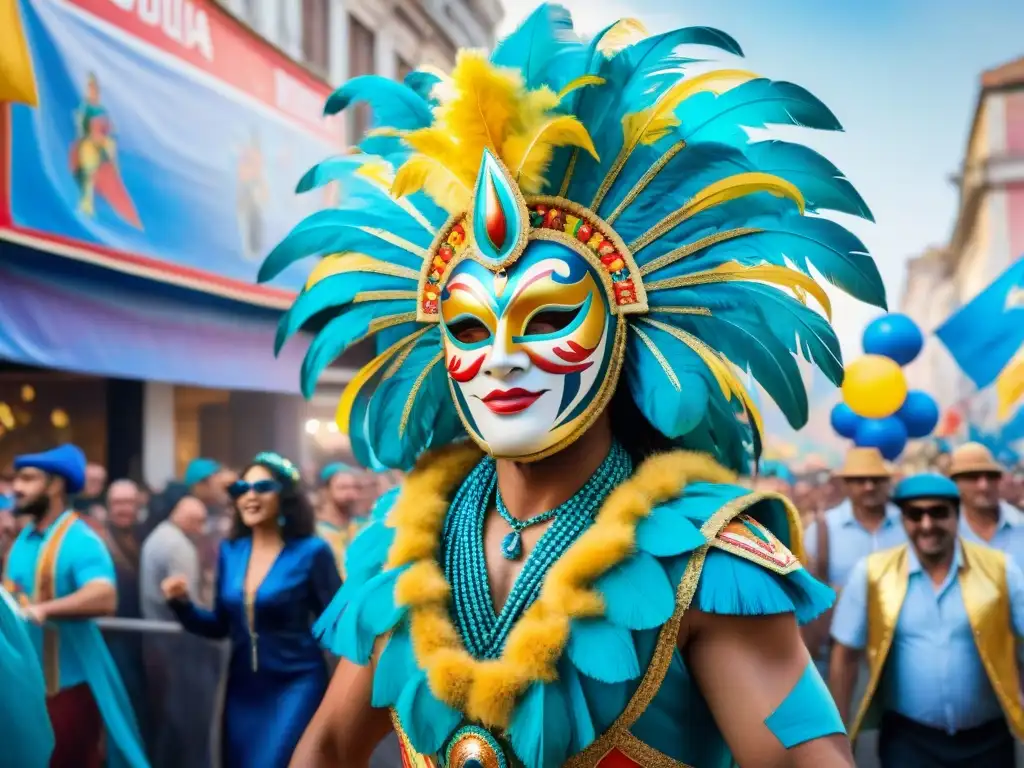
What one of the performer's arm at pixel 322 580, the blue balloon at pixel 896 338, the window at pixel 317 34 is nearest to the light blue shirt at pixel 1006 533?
the blue balloon at pixel 896 338

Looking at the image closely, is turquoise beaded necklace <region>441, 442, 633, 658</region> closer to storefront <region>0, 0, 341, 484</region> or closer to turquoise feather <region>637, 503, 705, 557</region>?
turquoise feather <region>637, 503, 705, 557</region>

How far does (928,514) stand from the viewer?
402cm

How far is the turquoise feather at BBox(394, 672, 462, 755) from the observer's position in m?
1.89

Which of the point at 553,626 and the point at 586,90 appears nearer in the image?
the point at 553,626

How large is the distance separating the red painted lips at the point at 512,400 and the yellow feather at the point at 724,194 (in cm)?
36

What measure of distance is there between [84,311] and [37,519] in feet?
3.20

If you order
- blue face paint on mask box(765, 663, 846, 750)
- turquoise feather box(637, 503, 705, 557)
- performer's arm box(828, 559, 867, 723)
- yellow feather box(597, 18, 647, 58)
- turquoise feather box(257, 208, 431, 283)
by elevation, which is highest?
yellow feather box(597, 18, 647, 58)

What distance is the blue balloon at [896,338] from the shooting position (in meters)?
5.35

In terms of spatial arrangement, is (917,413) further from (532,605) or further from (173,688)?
(532,605)

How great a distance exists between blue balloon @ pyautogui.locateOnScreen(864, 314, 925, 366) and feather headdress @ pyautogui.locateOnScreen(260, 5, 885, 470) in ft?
11.3

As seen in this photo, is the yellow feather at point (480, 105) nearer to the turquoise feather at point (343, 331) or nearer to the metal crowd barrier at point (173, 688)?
the turquoise feather at point (343, 331)

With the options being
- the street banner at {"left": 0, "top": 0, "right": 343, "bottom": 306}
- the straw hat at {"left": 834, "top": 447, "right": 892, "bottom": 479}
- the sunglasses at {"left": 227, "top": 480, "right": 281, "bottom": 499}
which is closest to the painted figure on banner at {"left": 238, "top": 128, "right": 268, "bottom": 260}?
the street banner at {"left": 0, "top": 0, "right": 343, "bottom": 306}

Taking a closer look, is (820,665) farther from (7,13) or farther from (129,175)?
(7,13)

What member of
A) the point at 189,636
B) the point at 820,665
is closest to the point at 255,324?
the point at 189,636
